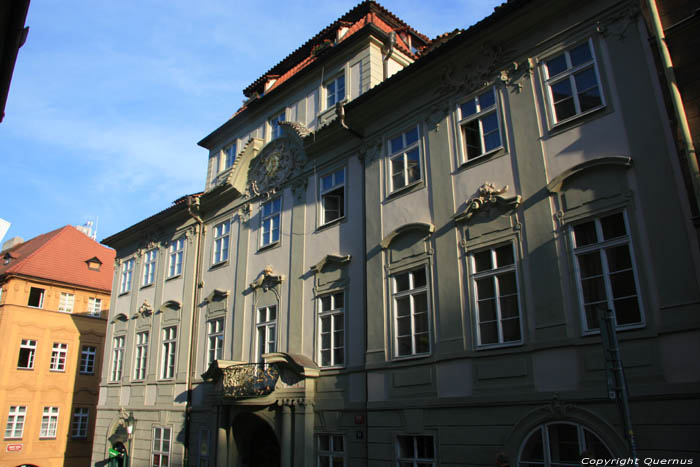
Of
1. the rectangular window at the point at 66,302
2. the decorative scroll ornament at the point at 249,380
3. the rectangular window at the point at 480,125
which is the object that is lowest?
the decorative scroll ornament at the point at 249,380

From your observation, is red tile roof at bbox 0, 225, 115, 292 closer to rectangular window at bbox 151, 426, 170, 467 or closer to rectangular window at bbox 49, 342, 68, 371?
rectangular window at bbox 49, 342, 68, 371

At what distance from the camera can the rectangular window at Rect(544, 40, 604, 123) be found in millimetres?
11086

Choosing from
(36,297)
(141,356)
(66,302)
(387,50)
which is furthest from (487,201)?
(66,302)

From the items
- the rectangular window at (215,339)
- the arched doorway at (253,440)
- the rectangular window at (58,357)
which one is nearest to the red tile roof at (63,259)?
the rectangular window at (58,357)

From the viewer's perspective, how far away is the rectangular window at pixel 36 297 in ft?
112

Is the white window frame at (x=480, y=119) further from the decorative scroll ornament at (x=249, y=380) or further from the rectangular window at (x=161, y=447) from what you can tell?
the rectangular window at (x=161, y=447)

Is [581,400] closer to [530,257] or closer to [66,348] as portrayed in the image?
[530,257]

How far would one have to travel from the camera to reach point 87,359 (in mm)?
35938

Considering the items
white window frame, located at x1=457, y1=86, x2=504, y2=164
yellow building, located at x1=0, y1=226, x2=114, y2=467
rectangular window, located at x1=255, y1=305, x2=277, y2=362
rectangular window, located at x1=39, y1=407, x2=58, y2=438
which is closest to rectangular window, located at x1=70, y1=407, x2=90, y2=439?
yellow building, located at x1=0, y1=226, x2=114, y2=467

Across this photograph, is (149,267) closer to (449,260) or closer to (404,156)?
(404,156)

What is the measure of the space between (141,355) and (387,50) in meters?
16.3

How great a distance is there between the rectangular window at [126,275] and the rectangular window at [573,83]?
21381 mm

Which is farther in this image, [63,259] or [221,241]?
[63,259]

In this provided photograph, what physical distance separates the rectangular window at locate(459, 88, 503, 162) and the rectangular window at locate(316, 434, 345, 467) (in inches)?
303
